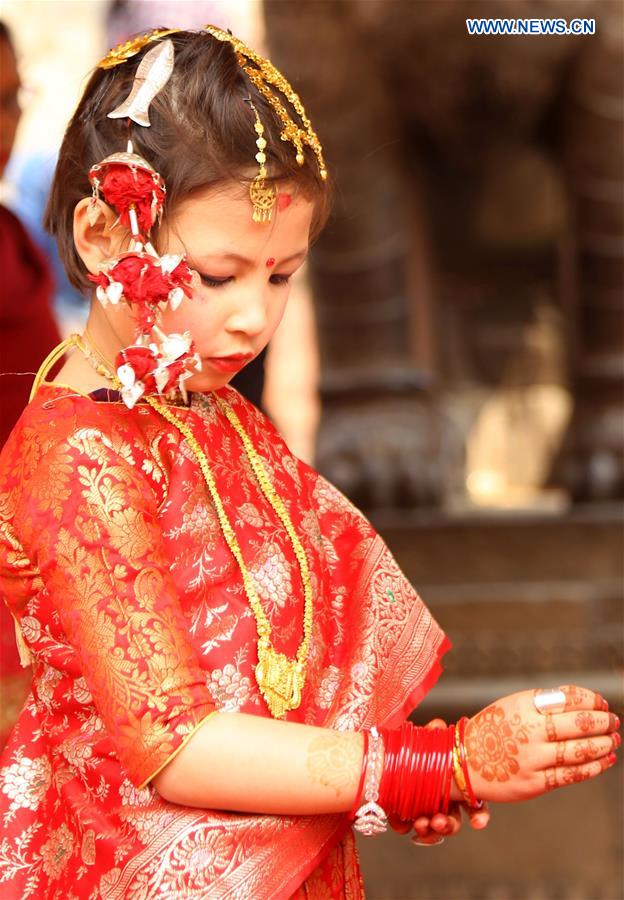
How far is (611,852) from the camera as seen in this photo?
2.19 m

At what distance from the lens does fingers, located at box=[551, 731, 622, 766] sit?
2.99ft

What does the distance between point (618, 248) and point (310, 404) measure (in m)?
1.77

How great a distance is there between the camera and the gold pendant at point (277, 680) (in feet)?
3.06

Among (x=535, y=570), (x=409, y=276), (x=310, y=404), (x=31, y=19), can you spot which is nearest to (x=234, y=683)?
(x=535, y=570)

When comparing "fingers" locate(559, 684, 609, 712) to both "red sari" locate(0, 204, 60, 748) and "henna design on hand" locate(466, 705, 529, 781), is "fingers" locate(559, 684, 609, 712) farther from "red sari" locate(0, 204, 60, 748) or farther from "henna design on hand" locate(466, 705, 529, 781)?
"red sari" locate(0, 204, 60, 748)

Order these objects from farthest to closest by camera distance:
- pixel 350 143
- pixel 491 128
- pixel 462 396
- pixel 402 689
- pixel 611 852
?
pixel 462 396 < pixel 491 128 < pixel 350 143 < pixel 611 852 < pixel 402 689

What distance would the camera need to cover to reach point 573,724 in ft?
3.00

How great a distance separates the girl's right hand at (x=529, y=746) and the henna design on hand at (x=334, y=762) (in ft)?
0.25

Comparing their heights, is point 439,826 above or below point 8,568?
below

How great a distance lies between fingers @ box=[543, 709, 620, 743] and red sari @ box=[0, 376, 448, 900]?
0.43 feet

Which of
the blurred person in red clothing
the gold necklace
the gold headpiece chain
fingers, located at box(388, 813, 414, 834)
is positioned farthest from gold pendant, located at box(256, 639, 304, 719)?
the blurred person in red clothing

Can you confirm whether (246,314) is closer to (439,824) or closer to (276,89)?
(276,89)

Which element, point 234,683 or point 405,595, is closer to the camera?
point 234,683

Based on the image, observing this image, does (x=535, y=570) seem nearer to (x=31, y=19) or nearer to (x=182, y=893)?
(x=31, y=19)
